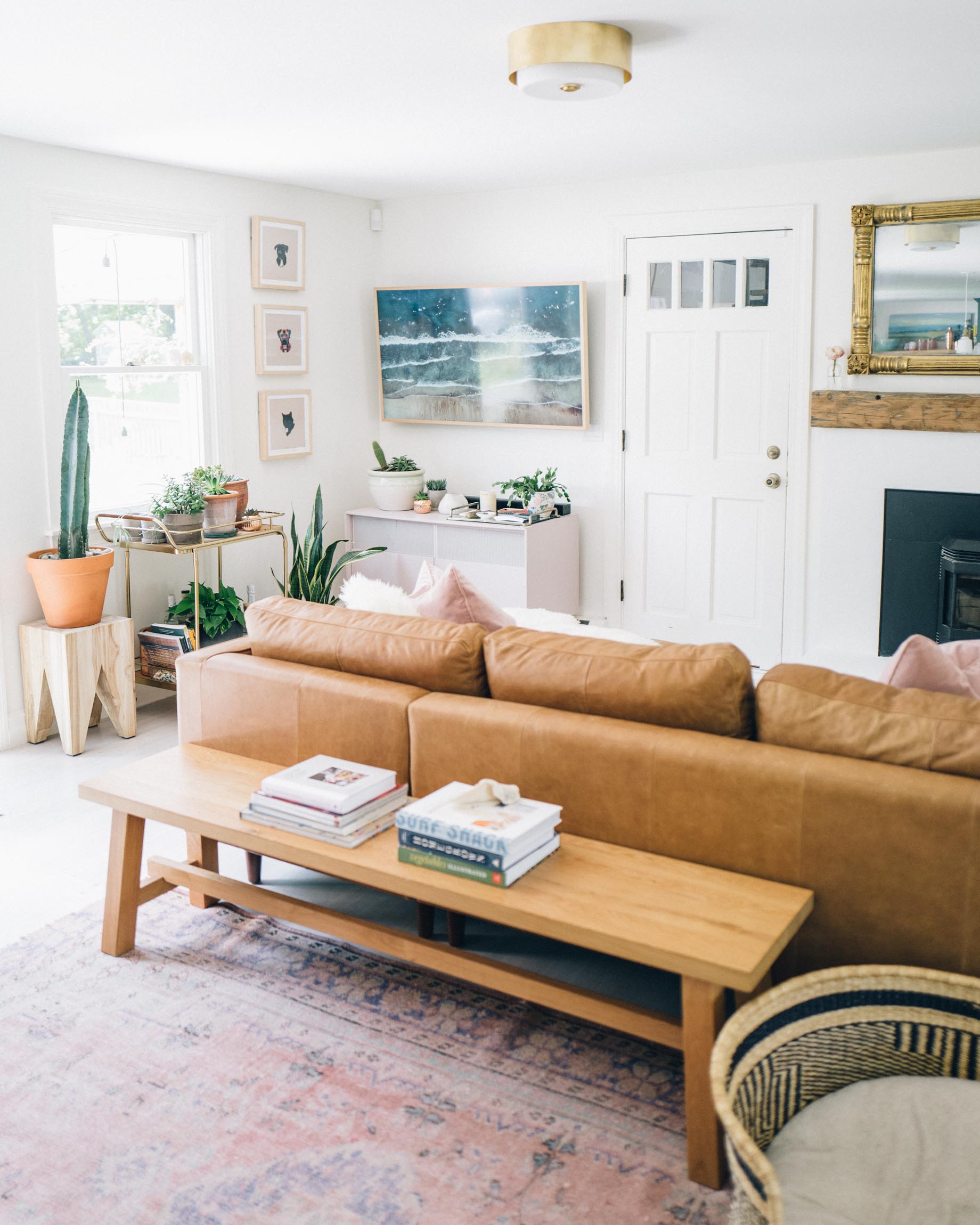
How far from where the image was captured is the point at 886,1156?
5.79 ft

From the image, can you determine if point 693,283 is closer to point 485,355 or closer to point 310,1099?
point 485,355

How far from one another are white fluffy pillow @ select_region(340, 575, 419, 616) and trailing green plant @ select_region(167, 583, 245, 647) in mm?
1729

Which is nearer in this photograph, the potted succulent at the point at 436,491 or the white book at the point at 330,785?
the white book at the point at 330,785

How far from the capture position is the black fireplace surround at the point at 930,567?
15.8ft

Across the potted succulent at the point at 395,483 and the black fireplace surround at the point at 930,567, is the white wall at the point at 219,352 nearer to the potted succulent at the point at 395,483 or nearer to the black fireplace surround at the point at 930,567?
the potted succulent at the point at 395,483

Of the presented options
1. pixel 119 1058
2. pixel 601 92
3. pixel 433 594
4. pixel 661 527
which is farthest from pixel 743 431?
pixel 119 1058

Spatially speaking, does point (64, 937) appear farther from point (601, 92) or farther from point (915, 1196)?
point (601, 92)

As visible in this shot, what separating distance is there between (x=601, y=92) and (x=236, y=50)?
1.04m

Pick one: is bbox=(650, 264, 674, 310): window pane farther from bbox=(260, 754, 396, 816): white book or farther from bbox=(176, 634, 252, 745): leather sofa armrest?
bbox=(260, 754, 396, 816): white book

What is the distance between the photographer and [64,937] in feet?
9.40

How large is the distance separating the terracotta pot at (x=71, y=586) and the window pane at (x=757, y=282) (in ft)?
10.2

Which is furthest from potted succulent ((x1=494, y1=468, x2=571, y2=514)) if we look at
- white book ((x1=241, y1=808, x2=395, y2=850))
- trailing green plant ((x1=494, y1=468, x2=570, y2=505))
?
white book ((x1=241, y1=808, x2=395, y2=850))

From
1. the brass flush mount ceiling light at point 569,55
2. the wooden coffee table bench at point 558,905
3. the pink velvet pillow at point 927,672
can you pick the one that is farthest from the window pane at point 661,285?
the wooden coffee table bench at point 558,905

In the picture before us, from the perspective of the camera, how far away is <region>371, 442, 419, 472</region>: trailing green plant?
6066 millimetres
